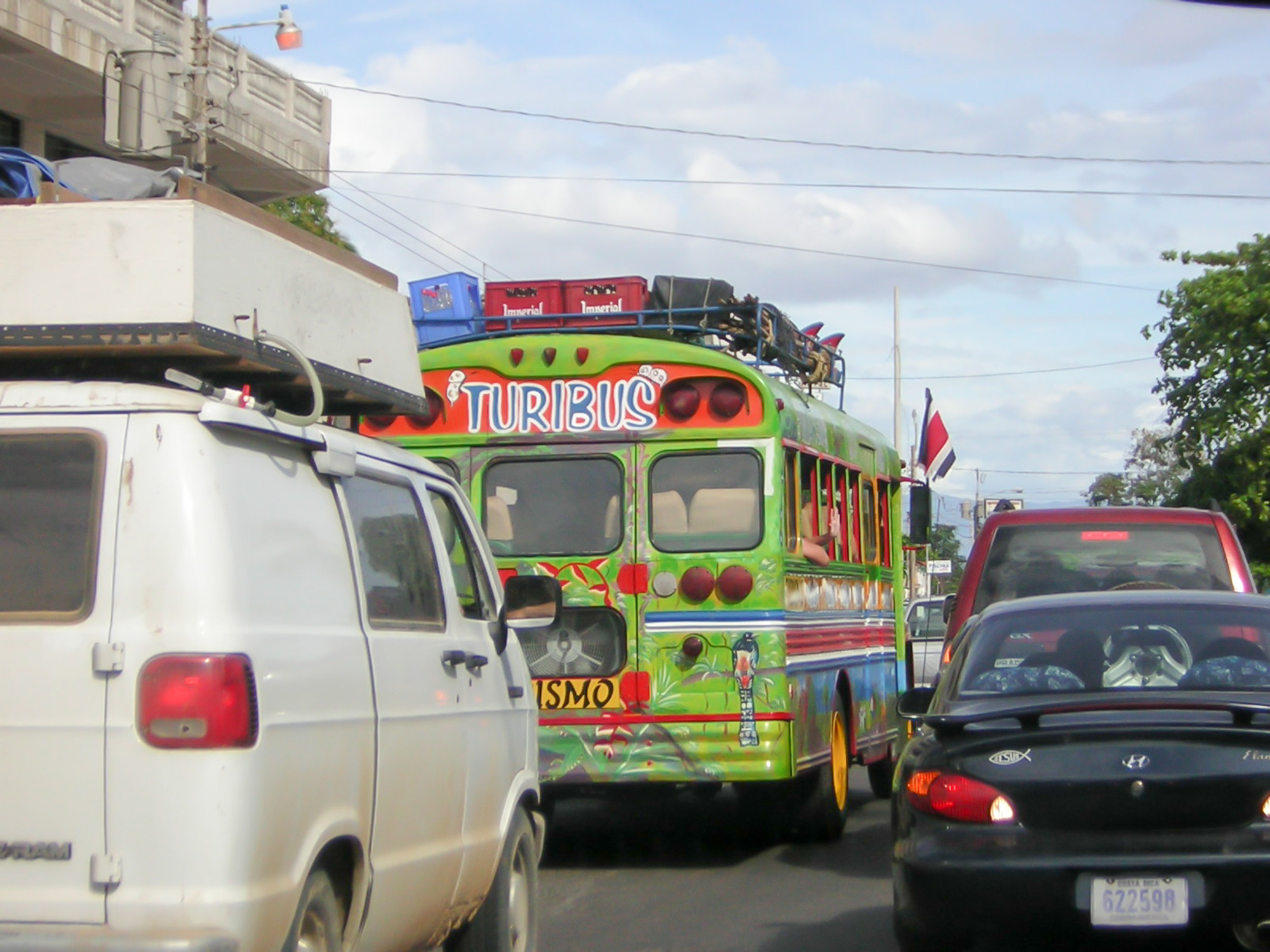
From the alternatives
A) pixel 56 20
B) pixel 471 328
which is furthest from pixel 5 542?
pixel 56 20

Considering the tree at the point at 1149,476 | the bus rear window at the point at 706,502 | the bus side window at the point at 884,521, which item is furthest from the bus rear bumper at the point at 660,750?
the tree at the point at 1149,476

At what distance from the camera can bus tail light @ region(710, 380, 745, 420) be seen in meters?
10.6

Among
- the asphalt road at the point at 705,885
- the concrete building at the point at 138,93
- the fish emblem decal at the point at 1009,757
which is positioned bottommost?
the asphalt road at the point at 705,885

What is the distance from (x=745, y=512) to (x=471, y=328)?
241 centimetres

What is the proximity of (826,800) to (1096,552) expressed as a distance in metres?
2.28

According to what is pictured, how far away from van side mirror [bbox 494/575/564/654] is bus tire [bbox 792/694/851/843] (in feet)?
16.1

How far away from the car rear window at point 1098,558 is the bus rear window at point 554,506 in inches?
89.0

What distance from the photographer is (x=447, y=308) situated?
1178 centimetres

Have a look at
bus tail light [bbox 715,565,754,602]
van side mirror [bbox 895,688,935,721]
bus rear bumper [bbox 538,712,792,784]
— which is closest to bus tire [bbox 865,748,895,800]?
bus rear bumper [bbox 538,712,792,784]

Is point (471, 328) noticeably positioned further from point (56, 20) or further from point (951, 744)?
point (56, 20)

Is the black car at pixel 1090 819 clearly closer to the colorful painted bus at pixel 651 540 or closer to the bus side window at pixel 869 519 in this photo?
the colorful painted bus at pixel 651 540

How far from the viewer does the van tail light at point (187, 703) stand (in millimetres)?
4078

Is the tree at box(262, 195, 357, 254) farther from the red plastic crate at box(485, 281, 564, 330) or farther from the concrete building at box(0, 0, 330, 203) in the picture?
the red plastic crate at box(485, 281, 564, 330)

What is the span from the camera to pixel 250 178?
86.6 ft
